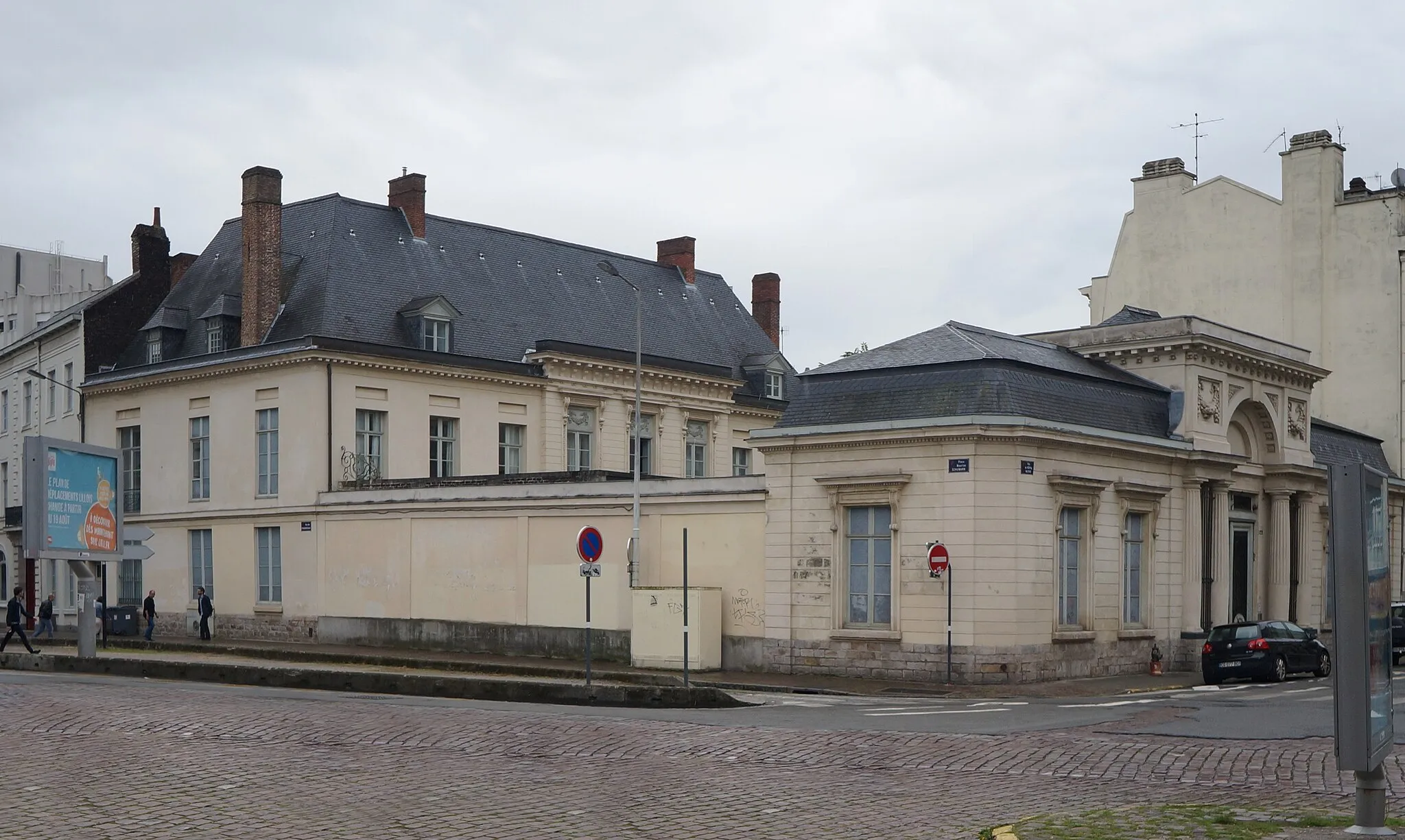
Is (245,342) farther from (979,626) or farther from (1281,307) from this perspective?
(1281,307)

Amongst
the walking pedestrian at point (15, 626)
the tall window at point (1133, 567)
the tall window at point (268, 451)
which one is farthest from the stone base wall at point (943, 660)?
the tall window at point (268, 451)

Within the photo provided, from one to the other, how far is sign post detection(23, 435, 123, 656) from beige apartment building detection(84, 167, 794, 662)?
863cm

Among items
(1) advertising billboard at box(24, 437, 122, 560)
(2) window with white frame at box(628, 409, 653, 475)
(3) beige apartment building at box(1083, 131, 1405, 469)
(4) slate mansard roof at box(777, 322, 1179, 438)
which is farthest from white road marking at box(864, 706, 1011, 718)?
(3) beige apartment building at box(1083, 131, 1405, 469)

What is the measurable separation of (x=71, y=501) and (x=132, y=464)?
1882 cm

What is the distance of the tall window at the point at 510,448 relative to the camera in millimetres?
46656

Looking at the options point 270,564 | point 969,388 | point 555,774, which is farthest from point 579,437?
point 555,774

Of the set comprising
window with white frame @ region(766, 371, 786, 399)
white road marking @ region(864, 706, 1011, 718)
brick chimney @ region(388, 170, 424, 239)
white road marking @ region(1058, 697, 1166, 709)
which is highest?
brick chimney @ region(388, 170, 424, 239)

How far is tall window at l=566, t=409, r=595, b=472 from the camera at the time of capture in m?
48.2

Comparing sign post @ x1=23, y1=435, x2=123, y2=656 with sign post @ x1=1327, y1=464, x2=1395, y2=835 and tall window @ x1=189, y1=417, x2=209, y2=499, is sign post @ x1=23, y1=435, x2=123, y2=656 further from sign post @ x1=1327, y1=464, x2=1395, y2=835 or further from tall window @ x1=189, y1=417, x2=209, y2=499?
sign post @ x1=1327, y1=464, x2=1395, y2=835

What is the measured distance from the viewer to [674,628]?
3128 cm

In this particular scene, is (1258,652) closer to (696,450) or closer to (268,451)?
(696,450)

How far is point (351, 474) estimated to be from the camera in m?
42.5

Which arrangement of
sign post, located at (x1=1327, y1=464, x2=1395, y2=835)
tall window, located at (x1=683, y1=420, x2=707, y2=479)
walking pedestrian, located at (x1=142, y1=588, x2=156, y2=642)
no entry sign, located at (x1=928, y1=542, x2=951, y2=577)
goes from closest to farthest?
sign post, located at (x1=1327, y1=464, x2=1395, y2=835) < no entry sign, located at (x1=928, y1=542, x2=951, y2=577) < walking pedestrian, located at (x1=142, y1=588, x2=156, y2=642) < tall window, located at (x1=683, y1=420, x2=707, y2=479)

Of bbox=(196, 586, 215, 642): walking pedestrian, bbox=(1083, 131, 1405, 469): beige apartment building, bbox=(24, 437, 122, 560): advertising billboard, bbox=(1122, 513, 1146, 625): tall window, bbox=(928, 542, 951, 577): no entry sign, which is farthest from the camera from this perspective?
bbox=(1083, 131, 1405, 469): beige apartment building
